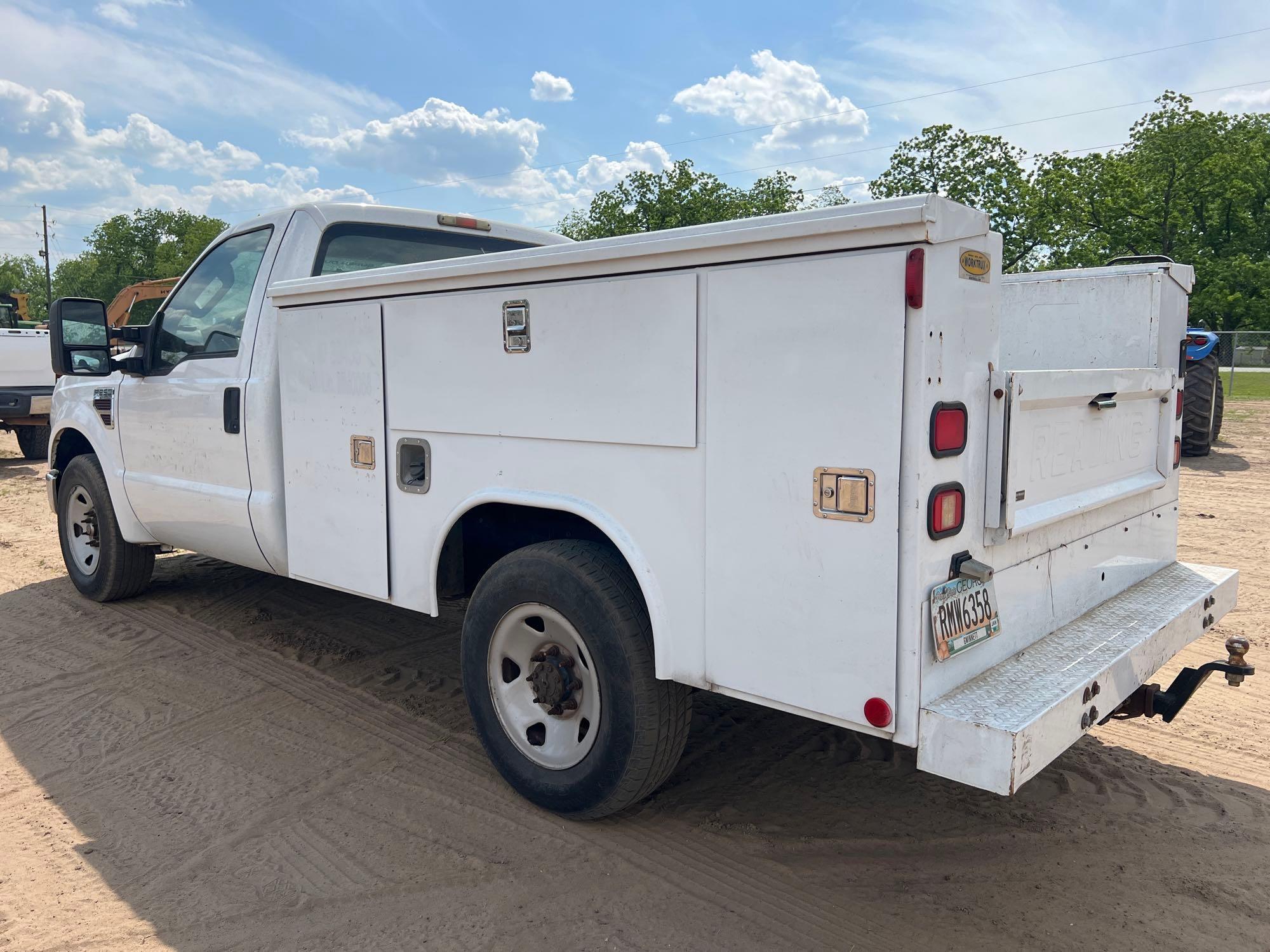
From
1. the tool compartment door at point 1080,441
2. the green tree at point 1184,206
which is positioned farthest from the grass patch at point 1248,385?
the tool compartment door at point 1080,441

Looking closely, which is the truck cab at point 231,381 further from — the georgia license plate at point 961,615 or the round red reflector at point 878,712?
the georgia license plate at point 961,615

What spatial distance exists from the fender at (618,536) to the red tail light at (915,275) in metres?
1.12

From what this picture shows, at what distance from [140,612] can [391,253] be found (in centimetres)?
295

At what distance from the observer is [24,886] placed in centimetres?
304

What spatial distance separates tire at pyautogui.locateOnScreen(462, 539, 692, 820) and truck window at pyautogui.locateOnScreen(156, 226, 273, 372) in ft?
7.25

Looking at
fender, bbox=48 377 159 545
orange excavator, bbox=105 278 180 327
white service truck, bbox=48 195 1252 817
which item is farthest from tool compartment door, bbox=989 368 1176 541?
orange excavator, bbox=105 278 180 327

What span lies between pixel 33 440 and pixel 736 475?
50.6 ft

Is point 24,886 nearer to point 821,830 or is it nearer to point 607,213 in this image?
point 821,830

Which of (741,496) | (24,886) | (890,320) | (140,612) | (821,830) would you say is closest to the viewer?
(890,320)

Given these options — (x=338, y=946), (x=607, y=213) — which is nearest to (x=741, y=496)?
(x=338, y=946)

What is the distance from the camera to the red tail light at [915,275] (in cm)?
226

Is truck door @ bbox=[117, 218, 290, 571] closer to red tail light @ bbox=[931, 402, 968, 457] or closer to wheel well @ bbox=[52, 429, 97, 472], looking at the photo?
wheel well @ bbox=[52, 429, 97, 472]

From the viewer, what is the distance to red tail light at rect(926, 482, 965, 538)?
237 cm

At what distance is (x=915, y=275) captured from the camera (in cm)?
227
